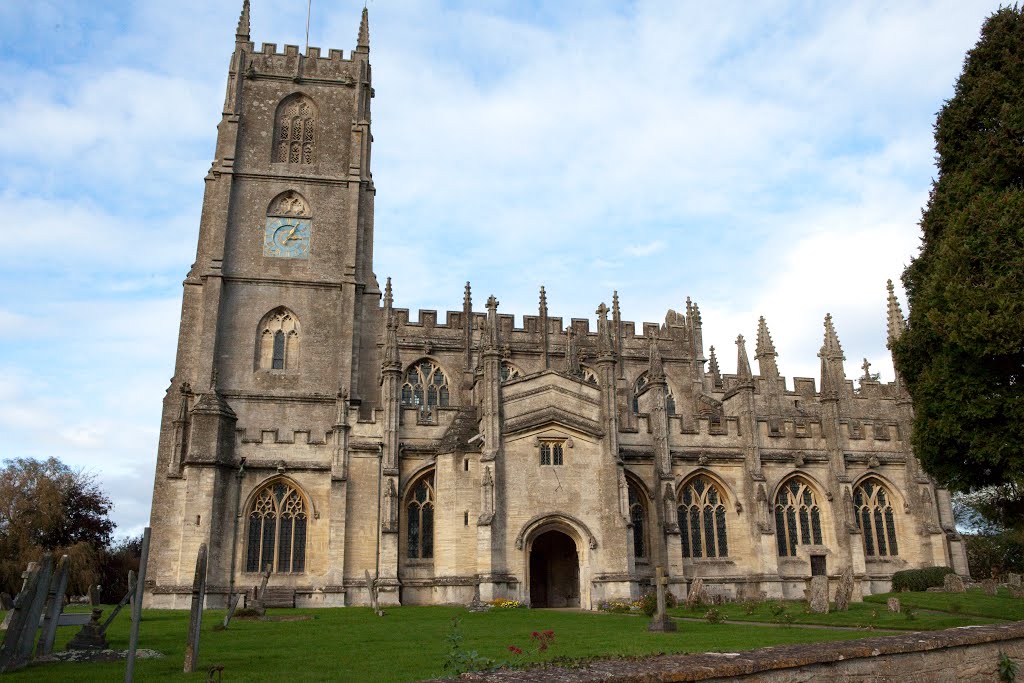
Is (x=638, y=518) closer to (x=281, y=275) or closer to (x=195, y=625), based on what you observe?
(x=281, y=275)

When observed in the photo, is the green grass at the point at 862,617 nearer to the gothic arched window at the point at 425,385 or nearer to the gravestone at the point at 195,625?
the gravestone at the point at 195,625

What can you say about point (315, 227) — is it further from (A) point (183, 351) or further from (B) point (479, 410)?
(B) point (479, 410)

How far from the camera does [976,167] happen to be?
1866cm

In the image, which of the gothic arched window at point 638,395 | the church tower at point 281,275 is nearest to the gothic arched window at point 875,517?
the gothic arched window at point 638,395

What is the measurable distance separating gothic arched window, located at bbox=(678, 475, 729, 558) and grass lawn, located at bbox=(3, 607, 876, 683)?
8.13 metres

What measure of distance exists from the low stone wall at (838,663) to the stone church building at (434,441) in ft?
63.9

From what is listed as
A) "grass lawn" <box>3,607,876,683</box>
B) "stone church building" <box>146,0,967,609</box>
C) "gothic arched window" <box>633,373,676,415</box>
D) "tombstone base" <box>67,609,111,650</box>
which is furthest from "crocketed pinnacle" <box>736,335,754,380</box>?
"tombstone base" <box>67,609,111,650</box>

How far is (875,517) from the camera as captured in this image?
113 ft

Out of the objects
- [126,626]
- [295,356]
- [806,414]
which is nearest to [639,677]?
[126,626]

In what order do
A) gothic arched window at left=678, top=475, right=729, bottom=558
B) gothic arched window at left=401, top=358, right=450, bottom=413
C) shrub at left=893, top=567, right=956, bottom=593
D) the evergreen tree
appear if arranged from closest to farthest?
1. the evergreen tree
2. shrub at left=893, top=567, right=956, bottom=593
3. gothic arched window at left=678, top=475, right=729, bottom=558
4. gothic arched window at left=401, top=358, right=450, bottom=413

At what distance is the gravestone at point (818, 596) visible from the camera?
24.0m

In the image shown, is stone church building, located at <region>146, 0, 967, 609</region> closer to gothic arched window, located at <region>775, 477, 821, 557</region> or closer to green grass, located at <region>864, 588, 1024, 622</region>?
gothic arched window, located at <region>775, 477, 821, 557</region>

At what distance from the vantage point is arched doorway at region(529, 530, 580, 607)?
31125 millimetres

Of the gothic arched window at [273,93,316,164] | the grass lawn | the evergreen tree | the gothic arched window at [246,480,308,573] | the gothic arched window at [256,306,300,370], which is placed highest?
the gothic arched window at [273,93,316,164]
